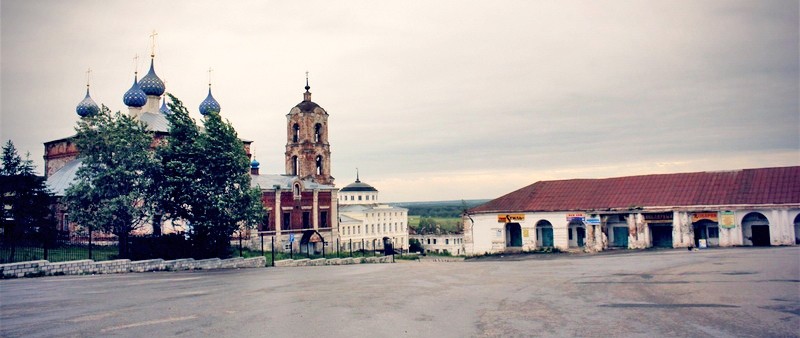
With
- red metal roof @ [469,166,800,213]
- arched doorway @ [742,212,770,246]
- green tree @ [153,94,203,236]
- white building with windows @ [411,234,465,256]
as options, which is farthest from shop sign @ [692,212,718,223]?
white building with windows @ [411,234,465,256]

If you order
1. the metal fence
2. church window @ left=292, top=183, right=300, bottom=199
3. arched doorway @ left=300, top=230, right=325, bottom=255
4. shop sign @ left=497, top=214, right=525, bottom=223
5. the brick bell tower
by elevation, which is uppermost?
the brick bell tower

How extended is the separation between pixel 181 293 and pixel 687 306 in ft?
42.0

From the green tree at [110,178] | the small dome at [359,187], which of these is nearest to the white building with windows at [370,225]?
the small dome at [359,187]

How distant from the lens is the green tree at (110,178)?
2416cm

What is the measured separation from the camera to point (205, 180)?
86.7 feet

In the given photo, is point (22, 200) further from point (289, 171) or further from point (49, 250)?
point (289, 171)

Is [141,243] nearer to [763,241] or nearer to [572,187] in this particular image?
[572,187]

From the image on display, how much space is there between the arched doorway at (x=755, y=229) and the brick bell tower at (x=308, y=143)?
3614 centimetres

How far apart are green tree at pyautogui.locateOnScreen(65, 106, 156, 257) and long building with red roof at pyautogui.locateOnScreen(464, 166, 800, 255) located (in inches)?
987

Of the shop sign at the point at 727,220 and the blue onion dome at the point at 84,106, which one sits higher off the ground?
the blue onion dome at the point at 84,106

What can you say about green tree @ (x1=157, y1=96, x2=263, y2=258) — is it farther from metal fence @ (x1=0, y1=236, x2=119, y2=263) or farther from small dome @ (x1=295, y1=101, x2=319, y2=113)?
small dome @ (x1=295, y1=101, x2=319, y2=113)

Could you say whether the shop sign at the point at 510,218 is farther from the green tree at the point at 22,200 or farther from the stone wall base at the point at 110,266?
the green tree at the point at 22,200

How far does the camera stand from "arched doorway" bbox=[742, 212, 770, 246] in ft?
110

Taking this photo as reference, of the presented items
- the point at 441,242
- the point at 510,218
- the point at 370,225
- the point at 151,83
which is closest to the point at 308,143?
the point at 151,83
